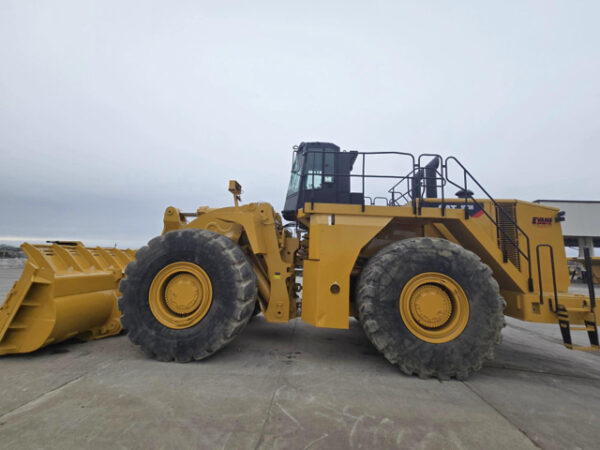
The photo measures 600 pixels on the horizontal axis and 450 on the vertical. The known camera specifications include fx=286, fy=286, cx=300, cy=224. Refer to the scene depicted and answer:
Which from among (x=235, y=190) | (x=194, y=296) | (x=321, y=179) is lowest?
(x=194, y=296)

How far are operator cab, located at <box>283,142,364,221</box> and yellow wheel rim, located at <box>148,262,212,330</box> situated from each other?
2.04m

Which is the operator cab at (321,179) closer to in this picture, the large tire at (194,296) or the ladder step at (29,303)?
the large tire at (194,296)

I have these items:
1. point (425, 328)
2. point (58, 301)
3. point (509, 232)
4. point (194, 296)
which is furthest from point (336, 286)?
point (58, 301)

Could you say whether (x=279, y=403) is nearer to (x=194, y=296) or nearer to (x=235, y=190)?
(x=194, y=296)

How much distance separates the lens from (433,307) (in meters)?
3.64

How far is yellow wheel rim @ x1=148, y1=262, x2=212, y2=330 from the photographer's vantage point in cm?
387

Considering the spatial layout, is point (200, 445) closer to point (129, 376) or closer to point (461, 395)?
point (129, 376)

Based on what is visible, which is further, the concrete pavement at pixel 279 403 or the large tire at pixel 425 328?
the large tire at pixel 425 328

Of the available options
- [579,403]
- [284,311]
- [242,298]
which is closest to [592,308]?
[579,403]

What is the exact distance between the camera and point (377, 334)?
3.54 m

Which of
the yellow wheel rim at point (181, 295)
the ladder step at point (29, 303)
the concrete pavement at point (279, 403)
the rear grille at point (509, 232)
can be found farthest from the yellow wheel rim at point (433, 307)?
the ladder step at point (29, 303)

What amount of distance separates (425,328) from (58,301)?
191 inches

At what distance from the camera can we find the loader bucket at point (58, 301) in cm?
371

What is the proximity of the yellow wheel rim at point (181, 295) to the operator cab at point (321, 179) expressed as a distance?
204cm
